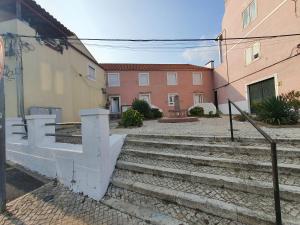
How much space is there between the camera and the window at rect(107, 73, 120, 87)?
22188 millimetres

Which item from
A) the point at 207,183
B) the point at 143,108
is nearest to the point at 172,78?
the point at 143,108

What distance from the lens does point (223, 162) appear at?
3.34 m

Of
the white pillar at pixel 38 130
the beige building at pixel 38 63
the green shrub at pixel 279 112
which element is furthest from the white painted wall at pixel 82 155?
the green shrub at pixel 279 112

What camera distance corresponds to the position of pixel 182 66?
962 inches

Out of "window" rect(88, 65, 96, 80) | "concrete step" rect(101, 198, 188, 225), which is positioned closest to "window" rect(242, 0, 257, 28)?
"window" rect(88, 65, 96, 80)

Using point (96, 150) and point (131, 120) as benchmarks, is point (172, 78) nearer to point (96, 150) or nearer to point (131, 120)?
point (131, 120)

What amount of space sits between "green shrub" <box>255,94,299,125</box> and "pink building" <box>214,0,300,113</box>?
171 inches

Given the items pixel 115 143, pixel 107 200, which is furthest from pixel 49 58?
pixel 107 200

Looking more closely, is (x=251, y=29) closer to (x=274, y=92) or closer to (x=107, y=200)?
(x=274, y=92)

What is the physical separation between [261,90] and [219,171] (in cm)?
1245

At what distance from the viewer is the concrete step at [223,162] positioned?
2.93 meters

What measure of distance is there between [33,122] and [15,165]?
4.73 feet

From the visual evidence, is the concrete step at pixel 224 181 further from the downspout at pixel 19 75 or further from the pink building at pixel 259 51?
the pink building at pixel 259 51

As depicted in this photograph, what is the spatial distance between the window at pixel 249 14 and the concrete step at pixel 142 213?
49.1ft
